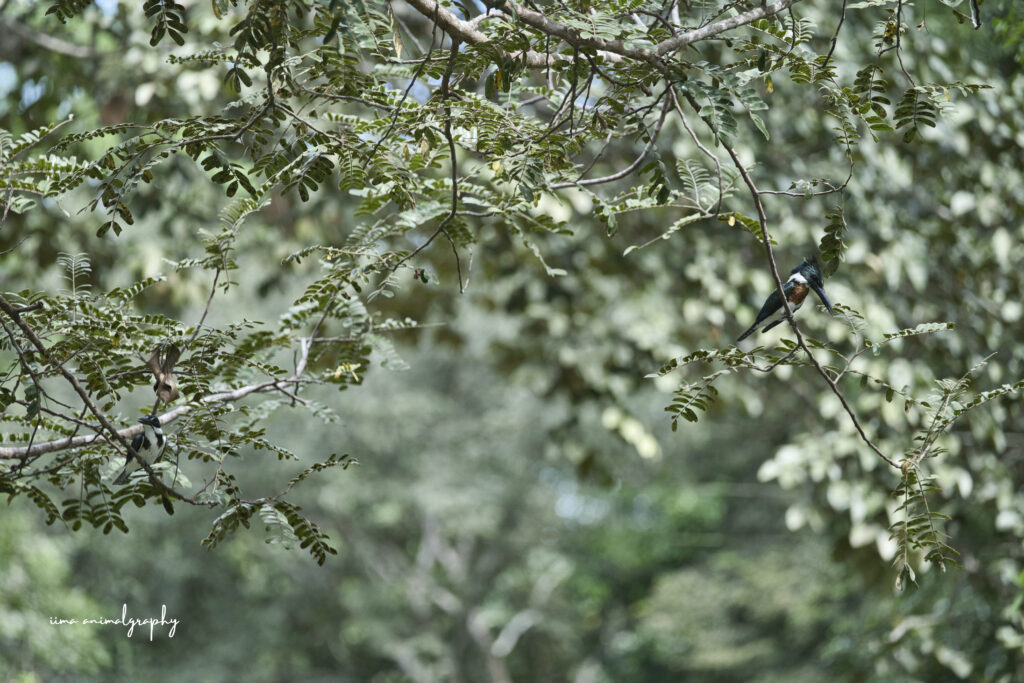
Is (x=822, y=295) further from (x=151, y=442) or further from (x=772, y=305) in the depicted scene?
(x=151, y=442)

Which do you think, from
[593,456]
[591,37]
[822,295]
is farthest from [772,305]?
[593,456]

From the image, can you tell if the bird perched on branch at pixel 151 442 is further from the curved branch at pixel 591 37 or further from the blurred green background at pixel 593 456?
the curved branch at pixel 591 37

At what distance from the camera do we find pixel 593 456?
4.24 m

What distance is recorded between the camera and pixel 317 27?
1212 millimetres

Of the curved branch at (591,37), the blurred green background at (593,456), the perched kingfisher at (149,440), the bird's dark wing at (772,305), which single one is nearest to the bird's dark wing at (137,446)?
the perched kingfisher at (149,440)

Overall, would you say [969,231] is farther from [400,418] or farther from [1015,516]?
[400,418]

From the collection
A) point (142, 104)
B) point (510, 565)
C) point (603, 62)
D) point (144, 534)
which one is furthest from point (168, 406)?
point (510, 565)

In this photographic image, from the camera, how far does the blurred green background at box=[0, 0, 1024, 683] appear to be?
3.19 meters

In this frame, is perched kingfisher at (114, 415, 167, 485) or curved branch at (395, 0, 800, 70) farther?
perched kingfisher at (114, 415, 167, 485)

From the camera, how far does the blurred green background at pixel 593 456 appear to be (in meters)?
3.19

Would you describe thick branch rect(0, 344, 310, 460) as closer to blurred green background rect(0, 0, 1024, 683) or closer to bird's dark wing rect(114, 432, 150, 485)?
bird's dark wing rect(114, 432, 150, 485)

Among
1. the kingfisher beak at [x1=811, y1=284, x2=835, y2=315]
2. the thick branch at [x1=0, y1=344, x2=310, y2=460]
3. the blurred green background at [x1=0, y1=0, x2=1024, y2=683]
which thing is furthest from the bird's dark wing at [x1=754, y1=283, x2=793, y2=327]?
the thick branch at [x1=0, y1=344, x2=310, y2=460]

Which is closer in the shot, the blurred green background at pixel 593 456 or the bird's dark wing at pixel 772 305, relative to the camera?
the bird's dark wing at pixel 772 305

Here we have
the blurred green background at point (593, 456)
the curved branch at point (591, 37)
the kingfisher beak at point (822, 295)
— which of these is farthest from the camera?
the blurred green background at point (593, 456)
